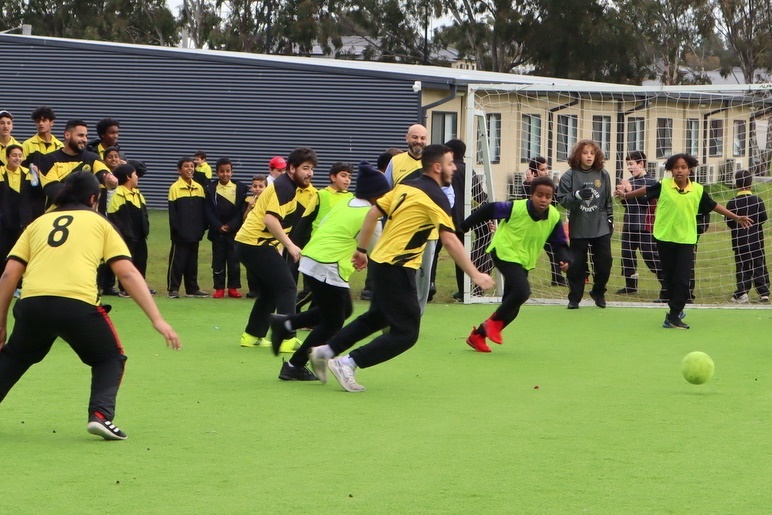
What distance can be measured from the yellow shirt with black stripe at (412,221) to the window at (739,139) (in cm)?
1182

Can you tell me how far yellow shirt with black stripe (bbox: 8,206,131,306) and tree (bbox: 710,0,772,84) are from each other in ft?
160

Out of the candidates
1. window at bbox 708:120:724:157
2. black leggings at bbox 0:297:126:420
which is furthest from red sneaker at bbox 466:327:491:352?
window at bbox 708:120:724:157

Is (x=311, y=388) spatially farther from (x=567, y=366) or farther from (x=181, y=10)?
(x=181, y=10)

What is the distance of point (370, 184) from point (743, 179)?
7.45 metres

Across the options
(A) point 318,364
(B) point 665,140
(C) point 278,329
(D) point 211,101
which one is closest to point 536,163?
(C) point 278,329

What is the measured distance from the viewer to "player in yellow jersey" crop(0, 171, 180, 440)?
6672 mm

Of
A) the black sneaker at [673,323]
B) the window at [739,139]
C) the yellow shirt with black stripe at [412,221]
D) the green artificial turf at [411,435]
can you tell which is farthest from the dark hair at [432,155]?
the window at [739,139]

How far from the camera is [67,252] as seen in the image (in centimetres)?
668

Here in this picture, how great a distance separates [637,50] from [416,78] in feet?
85.7

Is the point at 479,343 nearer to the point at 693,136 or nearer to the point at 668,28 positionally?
the point at 693,136

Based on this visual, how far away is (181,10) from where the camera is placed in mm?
56688

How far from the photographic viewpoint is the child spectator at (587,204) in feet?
46.9

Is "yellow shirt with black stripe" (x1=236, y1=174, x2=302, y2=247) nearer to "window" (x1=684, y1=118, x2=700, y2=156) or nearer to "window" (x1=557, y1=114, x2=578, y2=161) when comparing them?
"window" (x1=557, y1=114, x2=578, y2=161)

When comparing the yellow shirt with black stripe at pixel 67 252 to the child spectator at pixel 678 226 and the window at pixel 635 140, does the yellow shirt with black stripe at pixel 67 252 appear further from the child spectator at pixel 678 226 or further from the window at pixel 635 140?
the window at pixel 635 140
